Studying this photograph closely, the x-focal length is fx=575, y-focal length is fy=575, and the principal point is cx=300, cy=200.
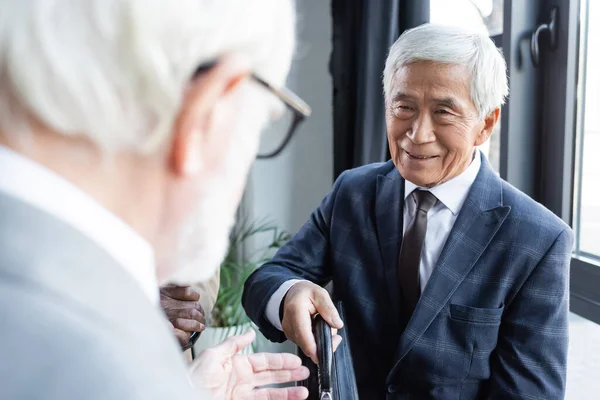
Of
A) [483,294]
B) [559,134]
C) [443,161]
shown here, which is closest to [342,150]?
[559,134]

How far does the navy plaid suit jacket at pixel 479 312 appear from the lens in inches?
50.4

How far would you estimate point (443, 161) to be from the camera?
1.44m

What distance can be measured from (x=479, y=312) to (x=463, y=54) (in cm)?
60

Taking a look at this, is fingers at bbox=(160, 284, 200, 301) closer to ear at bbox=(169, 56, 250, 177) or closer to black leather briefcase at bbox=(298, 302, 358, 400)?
black leather briefcase at bbox=(298, 302, 358, 400)

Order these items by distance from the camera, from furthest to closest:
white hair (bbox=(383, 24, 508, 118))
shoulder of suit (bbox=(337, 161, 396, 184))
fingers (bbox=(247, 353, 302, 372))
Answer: shoulder of suit (bbox=(337, 161, 396, 184)) < white hair (bbox=(383, 24, 508, 118)) < fingers (bbox=(247, 353, 302, 372))

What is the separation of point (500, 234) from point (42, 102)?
115cm

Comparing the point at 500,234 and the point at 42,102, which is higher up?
the point at 42,102

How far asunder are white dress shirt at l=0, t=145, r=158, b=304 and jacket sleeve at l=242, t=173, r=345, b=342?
1097 millimetres

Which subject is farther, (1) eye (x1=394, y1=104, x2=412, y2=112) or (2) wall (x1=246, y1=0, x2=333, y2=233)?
(2) wall (x1=246, y1=0, x2=333, y2=233)

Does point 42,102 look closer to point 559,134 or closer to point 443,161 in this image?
point 443,161

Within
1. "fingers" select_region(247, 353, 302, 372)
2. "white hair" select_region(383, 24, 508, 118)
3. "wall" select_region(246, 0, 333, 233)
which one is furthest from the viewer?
"wall" select_region(246, 0, 333, 233)

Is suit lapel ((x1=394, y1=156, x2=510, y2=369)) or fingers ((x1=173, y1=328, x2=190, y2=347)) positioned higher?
suit lapel ((x1=394, y1=156, x2=510, y2=369))

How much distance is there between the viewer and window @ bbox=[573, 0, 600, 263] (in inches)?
70.4

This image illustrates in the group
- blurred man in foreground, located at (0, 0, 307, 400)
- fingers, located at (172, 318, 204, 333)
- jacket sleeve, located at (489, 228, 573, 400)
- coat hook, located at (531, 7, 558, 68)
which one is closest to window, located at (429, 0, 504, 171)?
coat hook, located at (531, 7, 558, 68)
